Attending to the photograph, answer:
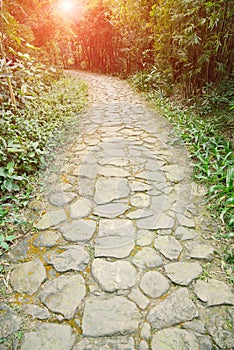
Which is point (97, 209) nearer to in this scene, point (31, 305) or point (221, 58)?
point (31, 305)

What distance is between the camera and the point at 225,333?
1.36 metres

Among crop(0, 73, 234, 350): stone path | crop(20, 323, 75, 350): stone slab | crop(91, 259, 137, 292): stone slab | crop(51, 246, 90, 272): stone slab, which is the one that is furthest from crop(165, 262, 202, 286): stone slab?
crop(20, 323, 75, 350): stone slab

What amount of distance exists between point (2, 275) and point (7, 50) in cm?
423

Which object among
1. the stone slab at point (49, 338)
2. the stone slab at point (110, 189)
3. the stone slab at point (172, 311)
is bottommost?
the stone slab at point (49, 338)

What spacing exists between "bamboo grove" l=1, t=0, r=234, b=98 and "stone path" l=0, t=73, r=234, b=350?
2385mm

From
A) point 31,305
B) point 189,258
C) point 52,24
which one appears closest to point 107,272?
point 31,305

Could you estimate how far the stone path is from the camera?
1.38 metres

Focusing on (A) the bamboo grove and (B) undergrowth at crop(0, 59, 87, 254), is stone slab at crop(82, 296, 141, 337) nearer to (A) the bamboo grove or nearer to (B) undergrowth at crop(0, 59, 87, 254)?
(B) undergrowth at crop(0, 59, 87, 254)

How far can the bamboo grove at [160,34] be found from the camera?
3.81 meters

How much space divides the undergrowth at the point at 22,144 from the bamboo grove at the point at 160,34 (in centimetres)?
104

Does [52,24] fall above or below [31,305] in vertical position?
above

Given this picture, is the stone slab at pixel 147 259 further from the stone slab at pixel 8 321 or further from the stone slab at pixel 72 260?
the stone slab at pixel 8 321

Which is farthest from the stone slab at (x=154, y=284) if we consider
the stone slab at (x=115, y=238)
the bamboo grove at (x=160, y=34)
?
the bamboo grove at (x=160, y=34)

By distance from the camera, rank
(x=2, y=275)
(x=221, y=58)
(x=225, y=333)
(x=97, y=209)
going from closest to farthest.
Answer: (x=225, y=333)
(x=2, y=275)
(x=97, y=209)
(x=221, y=58)
